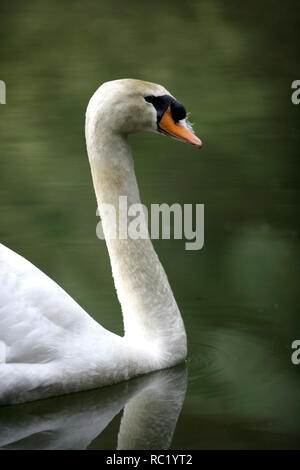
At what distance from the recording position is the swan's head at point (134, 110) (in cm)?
396

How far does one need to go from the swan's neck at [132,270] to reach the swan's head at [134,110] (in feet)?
0.16

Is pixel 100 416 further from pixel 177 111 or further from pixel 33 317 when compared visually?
pixel 177 111

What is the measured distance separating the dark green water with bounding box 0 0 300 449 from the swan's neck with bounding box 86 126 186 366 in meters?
0.17

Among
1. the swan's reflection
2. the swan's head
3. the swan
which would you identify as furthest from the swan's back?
the swan's head

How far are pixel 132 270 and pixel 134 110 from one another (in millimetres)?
660

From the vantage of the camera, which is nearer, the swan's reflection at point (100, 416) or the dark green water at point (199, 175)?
the swan's reflection at point (100, 416)

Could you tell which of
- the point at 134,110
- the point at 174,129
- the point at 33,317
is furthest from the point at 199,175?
the point at 33,317

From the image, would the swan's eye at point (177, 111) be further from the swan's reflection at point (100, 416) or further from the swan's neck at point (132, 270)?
the swan's reflection at point (100, 416)

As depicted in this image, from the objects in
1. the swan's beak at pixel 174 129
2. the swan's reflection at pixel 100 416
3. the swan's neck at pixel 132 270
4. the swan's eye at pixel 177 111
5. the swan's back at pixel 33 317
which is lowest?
the swan's reflection at pixel 100 416

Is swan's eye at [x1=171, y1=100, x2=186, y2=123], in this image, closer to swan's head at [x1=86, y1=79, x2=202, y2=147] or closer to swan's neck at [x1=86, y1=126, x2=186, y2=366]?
swan's head at [x1=86, y1=79, x2=202, y2=147]

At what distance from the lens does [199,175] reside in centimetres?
659

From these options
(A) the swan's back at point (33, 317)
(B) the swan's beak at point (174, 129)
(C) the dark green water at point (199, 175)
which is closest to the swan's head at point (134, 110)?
(B) the swan's beak at point (174, 129)

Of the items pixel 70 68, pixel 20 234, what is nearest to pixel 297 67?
pixel 70 68
